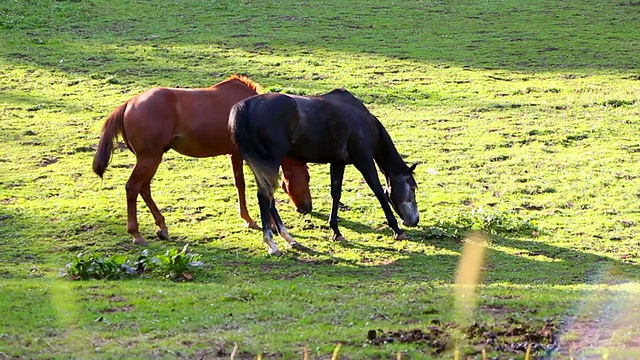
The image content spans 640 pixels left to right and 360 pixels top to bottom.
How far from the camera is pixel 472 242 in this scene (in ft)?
36.1

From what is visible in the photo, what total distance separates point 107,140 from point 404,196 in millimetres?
3349

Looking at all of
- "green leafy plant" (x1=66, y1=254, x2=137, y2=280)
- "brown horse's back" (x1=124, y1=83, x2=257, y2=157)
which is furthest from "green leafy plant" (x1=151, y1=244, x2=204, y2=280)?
"brown horse's back" (x1=124, y1=83, x2=257, y2=157)

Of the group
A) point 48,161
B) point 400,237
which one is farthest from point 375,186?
point 48,161

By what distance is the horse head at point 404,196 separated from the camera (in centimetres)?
1149

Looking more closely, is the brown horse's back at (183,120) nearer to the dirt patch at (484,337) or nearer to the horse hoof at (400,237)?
the horse hoof at (400,237)

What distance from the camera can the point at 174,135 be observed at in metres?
11.3

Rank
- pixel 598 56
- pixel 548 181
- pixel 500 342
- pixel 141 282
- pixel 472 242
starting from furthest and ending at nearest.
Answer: pixel 598 56, pixel 548 181, pixel 472 242, pixel 141 282, pixel 500 342

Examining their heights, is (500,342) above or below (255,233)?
above

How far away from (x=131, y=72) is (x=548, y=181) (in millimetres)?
8708

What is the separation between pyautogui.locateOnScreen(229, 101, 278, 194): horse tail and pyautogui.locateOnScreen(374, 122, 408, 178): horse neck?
4.86ft

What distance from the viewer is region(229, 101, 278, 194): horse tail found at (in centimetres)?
1054

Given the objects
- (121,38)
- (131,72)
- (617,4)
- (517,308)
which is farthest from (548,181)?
(617,4)

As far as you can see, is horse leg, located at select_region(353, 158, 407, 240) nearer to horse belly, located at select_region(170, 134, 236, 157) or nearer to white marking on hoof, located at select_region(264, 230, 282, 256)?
white marking on hoof, located at select_region(264, 230, 282, 256)

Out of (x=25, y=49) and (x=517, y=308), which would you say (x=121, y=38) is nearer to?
(x=25, y=49)
